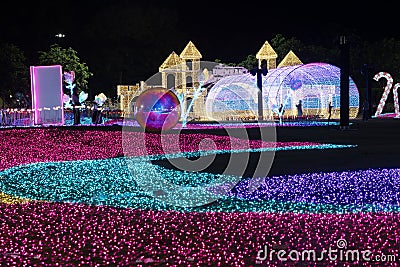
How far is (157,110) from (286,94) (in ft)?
56.0

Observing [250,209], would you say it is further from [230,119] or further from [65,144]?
[230,119]

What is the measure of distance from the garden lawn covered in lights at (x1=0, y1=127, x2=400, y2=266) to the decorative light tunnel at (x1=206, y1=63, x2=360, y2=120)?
27963 millimetres

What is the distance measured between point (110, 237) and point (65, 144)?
11793 millimetres

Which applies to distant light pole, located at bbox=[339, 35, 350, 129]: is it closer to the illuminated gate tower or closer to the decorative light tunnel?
the decorative light tunnel

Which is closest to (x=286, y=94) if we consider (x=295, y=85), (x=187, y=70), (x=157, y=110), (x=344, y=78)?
(x=295, y=85)

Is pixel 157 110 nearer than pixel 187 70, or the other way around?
pixel 157 110

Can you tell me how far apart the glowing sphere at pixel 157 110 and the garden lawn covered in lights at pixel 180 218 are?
449 inches

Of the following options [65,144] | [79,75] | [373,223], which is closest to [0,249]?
[373,223]

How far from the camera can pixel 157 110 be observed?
2588cm

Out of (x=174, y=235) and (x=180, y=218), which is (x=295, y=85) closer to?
(x=180, y=218)

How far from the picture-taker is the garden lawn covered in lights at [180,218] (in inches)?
226

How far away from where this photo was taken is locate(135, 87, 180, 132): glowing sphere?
24.5m
